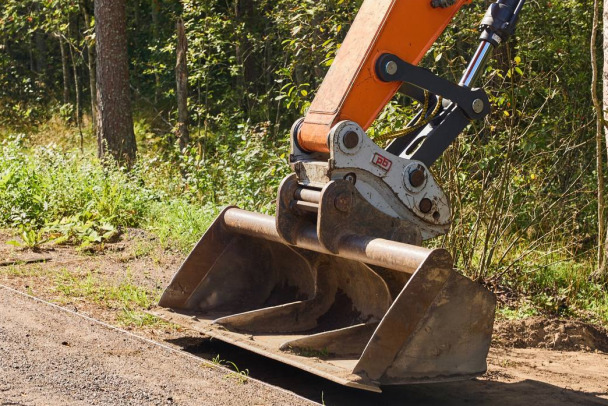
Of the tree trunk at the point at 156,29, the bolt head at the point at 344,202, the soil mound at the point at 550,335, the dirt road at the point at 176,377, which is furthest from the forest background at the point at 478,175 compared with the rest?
the tree trunk at the point at 156,29

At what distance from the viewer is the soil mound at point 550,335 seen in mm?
6344

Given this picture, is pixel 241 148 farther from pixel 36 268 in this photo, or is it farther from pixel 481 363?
pixel 481 363

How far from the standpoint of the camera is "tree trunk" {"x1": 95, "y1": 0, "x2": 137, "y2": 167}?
41.6 ft

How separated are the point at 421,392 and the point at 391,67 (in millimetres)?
1819

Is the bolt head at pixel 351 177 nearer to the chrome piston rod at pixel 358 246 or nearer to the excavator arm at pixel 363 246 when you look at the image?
the excavator arm at pixel 363 246

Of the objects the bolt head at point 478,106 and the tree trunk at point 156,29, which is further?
the tree trunk at point 156,29

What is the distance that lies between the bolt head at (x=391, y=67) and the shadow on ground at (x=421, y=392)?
5.80 feet

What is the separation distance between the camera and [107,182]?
10094 millimetres

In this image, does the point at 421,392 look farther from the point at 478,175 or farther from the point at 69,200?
the point at 69,200

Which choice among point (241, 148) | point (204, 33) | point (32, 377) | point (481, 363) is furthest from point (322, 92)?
point (204, 33)

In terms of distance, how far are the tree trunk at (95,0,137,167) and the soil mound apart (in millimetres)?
7405

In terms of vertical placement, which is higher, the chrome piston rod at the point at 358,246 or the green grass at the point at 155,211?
the chrome piston rod at the point at 358,246

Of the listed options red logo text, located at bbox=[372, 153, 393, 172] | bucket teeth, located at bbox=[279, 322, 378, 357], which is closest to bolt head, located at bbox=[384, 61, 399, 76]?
red logo text, located at bbox=[372, 153, 393, 172]

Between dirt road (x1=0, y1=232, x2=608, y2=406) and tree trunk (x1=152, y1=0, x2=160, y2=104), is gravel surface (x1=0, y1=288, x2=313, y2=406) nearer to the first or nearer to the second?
dirt road (x1=0, y1=232, x2=608, y2=406)
